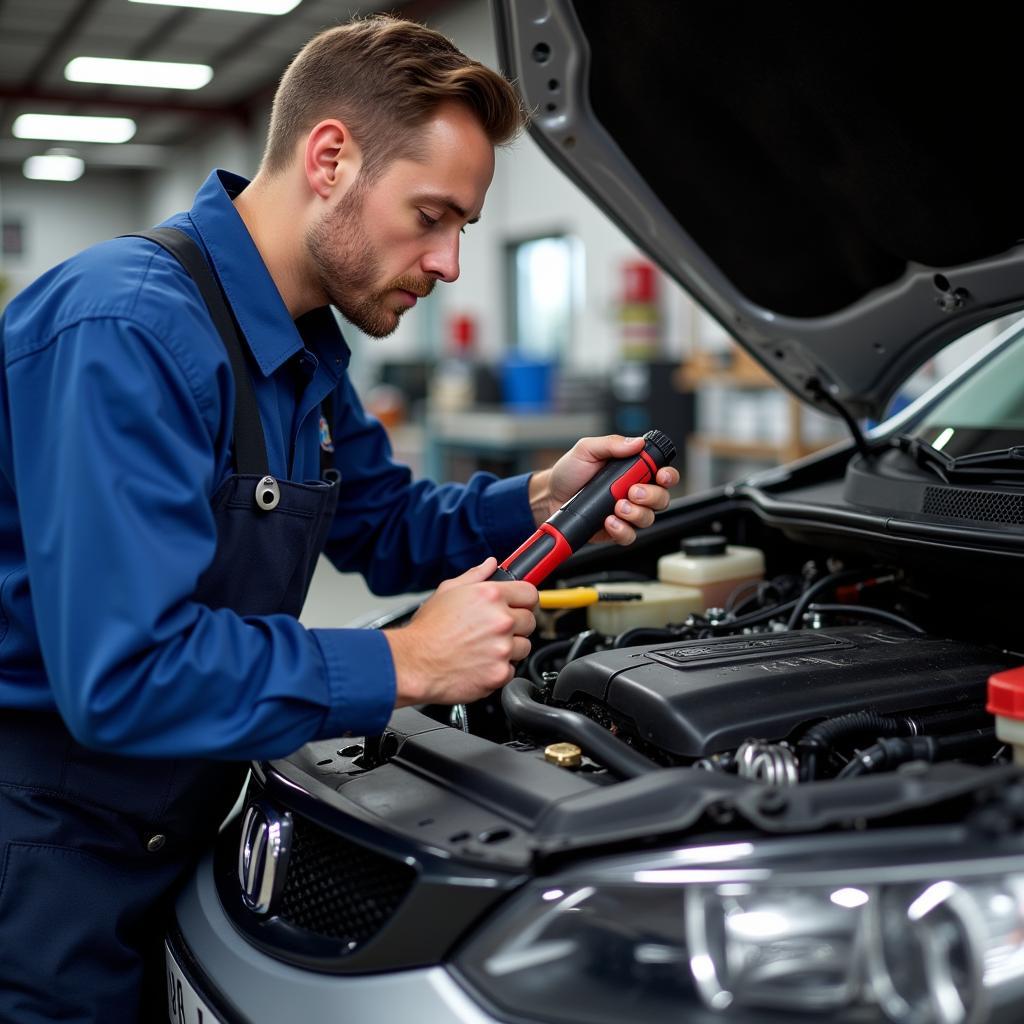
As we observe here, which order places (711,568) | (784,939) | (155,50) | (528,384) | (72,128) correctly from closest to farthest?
(784,939) → (711,568) → (528,384) → (155,50) → (72,128)

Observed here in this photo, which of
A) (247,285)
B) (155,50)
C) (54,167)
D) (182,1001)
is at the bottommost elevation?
(182,1001)

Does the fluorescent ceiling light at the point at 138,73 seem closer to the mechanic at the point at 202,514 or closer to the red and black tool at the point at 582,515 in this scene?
the mechanic at the point at 202,514

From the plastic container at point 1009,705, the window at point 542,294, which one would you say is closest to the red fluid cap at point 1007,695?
the plastic container at point 1009,705

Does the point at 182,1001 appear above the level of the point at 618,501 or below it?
below

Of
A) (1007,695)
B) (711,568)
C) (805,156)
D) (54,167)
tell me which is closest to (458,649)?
(1007,695)

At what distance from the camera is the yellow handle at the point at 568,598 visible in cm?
148

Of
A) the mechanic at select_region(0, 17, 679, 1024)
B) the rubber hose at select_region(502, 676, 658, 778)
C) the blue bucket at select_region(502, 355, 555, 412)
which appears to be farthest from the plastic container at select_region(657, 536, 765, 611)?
the blue bucket at select_region(502, 355, 555, 412)

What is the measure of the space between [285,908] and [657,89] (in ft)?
3.52

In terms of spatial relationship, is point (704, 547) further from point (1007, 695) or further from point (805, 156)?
point (1007, 695)

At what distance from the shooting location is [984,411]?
5.14 feet

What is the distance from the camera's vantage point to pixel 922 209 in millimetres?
1473

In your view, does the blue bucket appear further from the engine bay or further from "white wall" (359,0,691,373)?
the engine bay

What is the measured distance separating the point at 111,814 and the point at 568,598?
2.04ft

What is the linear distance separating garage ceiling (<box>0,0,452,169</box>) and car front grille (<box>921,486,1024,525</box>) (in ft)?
18.3
